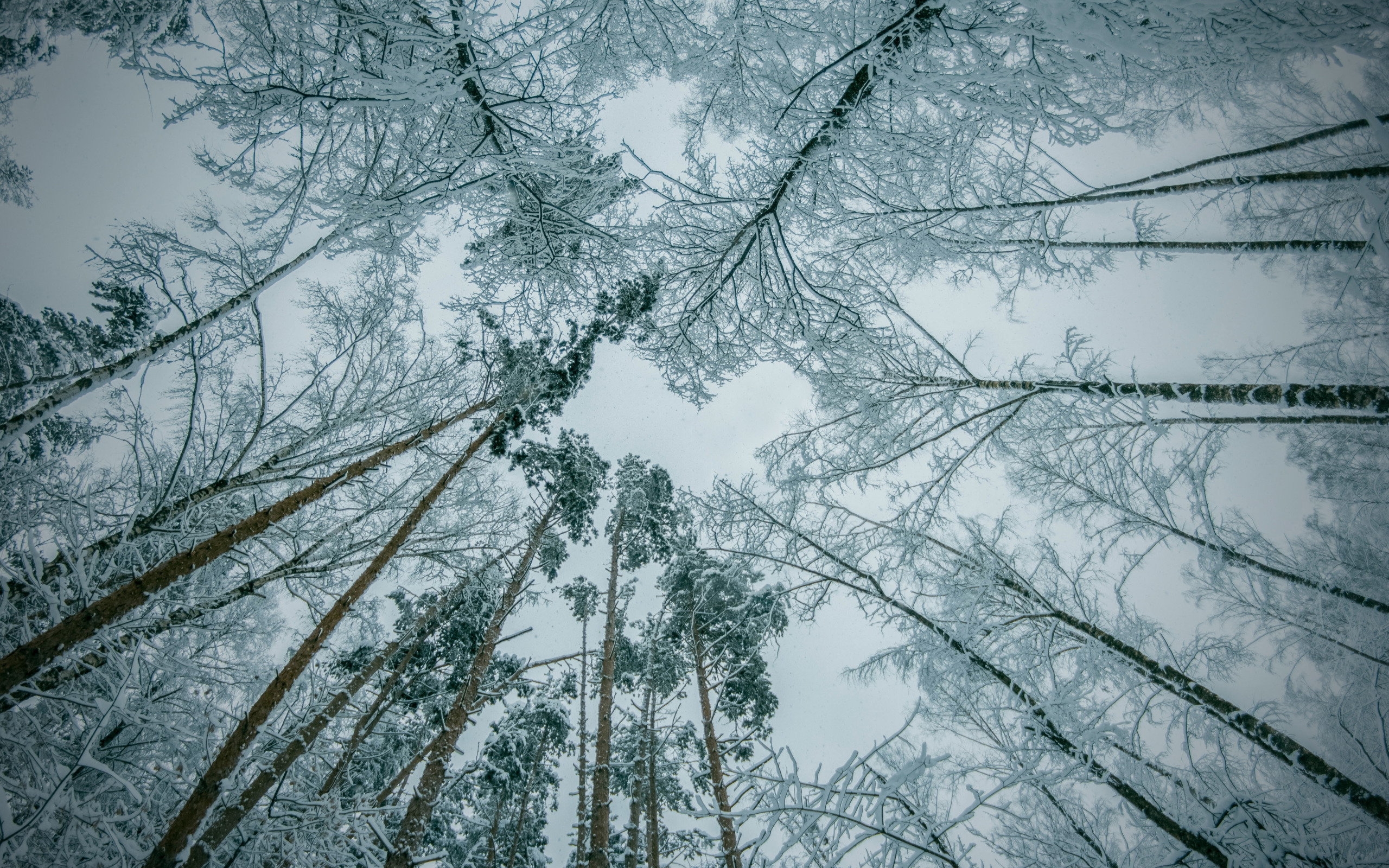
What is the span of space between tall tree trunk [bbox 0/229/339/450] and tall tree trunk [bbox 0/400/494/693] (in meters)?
1.27

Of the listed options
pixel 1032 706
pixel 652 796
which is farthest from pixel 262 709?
pixel 652 796

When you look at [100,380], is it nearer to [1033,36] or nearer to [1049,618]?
[1033,36]

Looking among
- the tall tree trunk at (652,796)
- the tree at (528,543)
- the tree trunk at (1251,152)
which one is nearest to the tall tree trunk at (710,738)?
the tall tree trunk at (652,796)

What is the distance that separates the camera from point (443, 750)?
19.0ft

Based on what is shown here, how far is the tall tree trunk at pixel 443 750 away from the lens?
530 cm

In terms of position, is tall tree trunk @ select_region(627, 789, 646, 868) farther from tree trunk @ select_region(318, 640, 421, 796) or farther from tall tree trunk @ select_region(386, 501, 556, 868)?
tree trunk @ select_region(318, 640, 421, 796)

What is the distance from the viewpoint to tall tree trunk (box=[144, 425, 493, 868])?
2.98 meters

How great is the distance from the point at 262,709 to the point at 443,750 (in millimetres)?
2683

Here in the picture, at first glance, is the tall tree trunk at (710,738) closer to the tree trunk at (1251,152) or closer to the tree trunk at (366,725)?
the tree trunk at (366,725)

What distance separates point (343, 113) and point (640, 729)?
1105cm

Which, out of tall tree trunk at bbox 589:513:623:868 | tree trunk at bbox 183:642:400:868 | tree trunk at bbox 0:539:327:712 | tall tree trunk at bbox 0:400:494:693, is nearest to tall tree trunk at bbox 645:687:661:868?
tall tree trunk at bbox 589:513:623:868

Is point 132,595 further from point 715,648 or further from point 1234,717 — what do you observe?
point 1234,717

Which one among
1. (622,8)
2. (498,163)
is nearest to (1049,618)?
(498,163)

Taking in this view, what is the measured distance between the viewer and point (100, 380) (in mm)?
3553
